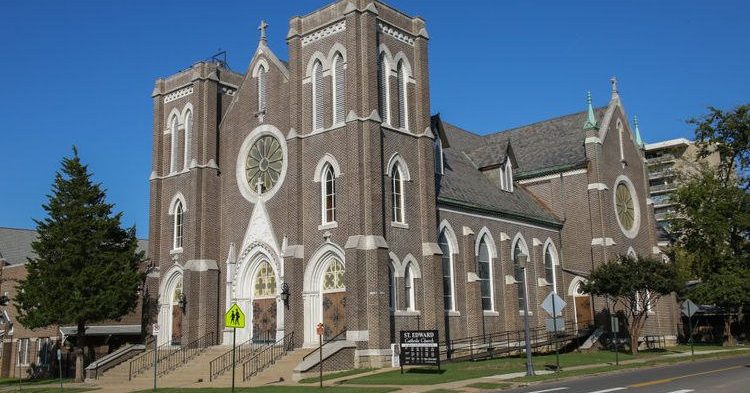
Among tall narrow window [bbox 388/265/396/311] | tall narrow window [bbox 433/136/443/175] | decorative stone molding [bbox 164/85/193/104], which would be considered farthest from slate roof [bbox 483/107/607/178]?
decorative stone molding [bbox 164/85/193/104]

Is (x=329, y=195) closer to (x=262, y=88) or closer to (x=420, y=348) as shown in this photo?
(x=262, y=88)

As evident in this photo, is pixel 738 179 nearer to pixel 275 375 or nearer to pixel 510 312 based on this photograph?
pixel 510 312

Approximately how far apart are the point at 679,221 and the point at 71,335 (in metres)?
38.9

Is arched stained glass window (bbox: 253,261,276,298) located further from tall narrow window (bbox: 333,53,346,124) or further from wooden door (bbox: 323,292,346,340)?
tall narrow window (bbox: 333,53,346,124)

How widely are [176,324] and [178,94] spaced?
11957 millimetres

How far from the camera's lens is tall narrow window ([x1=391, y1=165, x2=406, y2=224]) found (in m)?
31.1

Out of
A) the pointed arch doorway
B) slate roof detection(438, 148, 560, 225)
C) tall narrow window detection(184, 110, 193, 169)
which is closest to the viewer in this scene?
the pointed arch doorway

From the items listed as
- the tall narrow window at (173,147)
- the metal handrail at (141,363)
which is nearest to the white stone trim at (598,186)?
the tall narrow window at (173,147)

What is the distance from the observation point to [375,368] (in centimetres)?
2808

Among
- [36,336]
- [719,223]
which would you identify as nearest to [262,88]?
[36,336]

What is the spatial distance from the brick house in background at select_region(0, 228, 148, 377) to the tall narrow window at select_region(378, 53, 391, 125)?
19251mm

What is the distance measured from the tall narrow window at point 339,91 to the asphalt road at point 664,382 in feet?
47.4

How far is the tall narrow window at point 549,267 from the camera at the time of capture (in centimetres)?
4166

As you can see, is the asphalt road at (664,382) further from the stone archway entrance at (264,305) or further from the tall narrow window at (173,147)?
the tall narrow window at (173,147)
